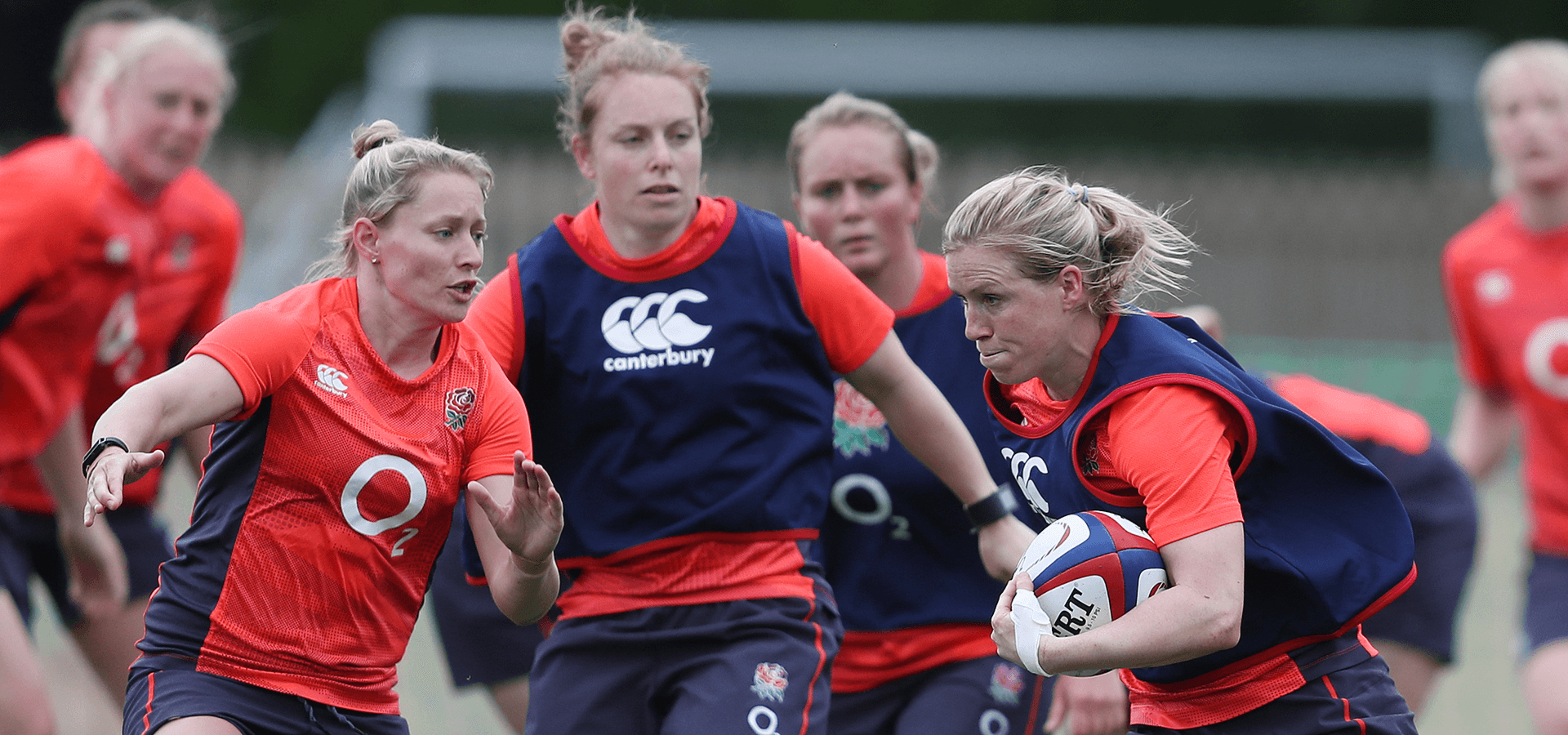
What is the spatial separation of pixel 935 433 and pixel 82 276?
2.69 metres

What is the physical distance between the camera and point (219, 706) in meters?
2.88

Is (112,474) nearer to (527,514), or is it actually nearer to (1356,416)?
(527,514)

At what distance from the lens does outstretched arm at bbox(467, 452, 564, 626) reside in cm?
290

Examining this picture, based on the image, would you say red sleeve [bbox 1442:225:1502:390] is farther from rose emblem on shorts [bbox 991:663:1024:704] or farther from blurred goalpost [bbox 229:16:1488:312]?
blurred goalpost [bbox 229:16:1488:312]

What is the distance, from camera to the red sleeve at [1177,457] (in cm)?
267

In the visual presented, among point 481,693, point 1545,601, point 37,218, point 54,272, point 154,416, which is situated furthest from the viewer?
point 481,693

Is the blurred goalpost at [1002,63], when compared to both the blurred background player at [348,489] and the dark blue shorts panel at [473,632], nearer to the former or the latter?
the dark blue shorts panel at [473,632]

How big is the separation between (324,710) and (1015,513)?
1.89m

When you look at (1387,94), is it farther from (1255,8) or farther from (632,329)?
(632,329)

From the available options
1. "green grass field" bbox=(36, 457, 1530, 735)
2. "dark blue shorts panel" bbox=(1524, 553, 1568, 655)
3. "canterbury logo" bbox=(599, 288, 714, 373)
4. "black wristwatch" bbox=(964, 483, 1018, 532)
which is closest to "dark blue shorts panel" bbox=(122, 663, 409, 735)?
"canterbury logo" bbox=(599, 288, 714, 373)

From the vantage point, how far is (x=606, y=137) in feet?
11.7

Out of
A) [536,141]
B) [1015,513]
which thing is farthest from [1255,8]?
[1015,513]

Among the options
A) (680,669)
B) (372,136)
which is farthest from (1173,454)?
(372,136)

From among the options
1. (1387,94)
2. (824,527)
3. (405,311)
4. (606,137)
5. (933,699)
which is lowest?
(933,699)
